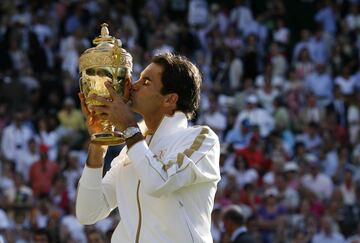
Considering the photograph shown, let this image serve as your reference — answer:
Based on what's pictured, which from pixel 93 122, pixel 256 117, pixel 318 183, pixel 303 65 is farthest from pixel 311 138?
pixel 93 122

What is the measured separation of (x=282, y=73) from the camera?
19953mm

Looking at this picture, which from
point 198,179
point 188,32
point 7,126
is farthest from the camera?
point 188,32

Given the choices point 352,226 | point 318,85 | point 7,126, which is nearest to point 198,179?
point 352,226

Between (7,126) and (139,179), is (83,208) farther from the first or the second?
(7,126)

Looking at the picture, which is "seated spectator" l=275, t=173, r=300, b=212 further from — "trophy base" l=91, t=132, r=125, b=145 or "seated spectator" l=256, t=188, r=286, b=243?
"trophy base" l=91, t=132, r=125, b=145

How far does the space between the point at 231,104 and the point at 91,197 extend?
43.0 feet

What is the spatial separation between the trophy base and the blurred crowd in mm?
5271

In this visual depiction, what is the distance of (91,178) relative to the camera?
5.63 meters

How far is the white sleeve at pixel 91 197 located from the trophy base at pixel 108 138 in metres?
0.21

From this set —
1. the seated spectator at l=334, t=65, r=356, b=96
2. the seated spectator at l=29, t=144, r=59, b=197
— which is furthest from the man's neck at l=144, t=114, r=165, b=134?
the seated spectator at l=334, t=65, r=356, b=96

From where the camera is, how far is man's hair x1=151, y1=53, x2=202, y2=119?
5.57 metres

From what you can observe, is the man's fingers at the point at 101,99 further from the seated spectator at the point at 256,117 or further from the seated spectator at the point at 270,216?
the seated spectator at the point at 256,117

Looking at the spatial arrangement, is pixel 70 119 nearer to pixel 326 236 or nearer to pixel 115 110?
pixel 326 236

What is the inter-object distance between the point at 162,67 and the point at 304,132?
12538mm
